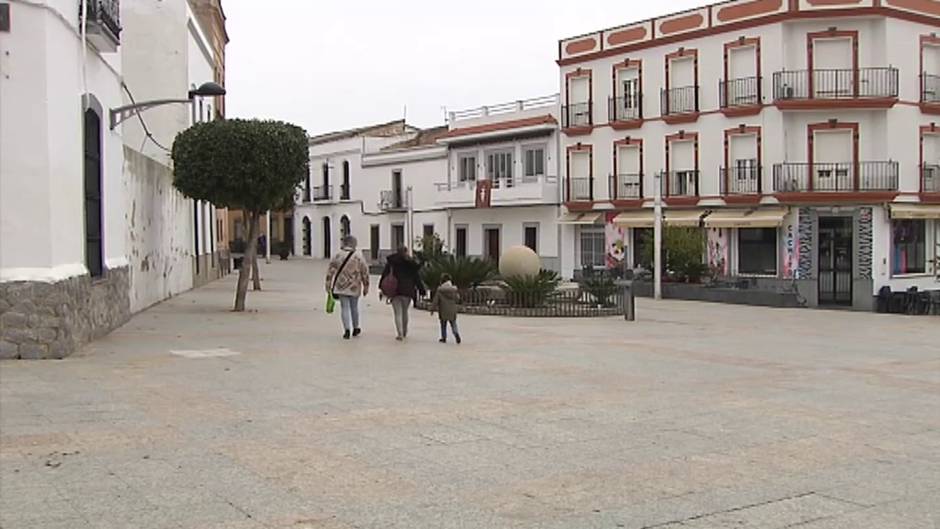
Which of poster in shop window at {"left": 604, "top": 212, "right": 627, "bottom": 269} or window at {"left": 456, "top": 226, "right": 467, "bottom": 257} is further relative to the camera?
window at {"left": 456, "top": 226, "right": 467, "bottom": 257}

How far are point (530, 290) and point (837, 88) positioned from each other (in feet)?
53.0

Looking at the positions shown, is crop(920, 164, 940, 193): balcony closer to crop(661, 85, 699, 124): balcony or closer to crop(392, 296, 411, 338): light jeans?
crop(661, 85, 699, 124): balcony

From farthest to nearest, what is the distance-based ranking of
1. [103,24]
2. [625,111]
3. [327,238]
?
1. [327,238]
2. [625,111]
3. [103,24]

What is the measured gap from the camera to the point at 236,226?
7050 cm

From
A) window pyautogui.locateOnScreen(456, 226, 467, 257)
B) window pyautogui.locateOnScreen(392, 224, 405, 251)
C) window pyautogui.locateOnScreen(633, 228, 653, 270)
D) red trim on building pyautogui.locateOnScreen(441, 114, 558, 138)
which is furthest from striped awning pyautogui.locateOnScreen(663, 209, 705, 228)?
window pyautogui.locateOnScreen(392, 224, 405, 251)

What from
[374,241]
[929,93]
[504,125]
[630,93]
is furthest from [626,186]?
[374,241]

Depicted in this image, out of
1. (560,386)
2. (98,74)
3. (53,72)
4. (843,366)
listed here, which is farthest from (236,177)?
(843,366)

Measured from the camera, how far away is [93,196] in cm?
1449

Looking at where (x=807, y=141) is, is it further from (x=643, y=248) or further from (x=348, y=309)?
(x=348, y=309)

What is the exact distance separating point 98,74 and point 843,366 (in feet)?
39.1

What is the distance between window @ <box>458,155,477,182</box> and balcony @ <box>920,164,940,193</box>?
68.9 ft

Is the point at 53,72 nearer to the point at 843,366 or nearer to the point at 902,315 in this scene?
the point at 843,366

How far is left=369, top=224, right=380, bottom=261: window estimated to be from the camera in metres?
58.0

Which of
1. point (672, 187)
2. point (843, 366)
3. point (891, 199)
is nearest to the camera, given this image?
point (843, 366)
